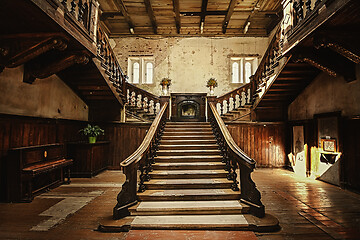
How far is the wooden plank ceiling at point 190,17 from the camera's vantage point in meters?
7.73

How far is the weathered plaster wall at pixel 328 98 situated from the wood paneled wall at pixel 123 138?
4858 millimetres

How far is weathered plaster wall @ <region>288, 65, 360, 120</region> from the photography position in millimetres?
4262

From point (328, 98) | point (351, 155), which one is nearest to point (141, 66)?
point (328, 98)

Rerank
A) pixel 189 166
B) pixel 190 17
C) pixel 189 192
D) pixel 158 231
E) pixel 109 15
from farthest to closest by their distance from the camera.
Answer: pixel 190 17
pixel 109 15
pixel 189 166
pixel 189 192
pixel 158 231

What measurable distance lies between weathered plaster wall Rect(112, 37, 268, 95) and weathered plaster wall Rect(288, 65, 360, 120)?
3761 millimetres

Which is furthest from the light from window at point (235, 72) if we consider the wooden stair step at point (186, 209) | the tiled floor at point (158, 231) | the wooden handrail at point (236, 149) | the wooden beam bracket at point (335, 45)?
the wooden stair step at point (186, 209)

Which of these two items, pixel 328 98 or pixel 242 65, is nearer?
pixel 328 98

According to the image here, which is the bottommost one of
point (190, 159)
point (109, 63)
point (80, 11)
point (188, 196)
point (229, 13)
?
point (188, 196)

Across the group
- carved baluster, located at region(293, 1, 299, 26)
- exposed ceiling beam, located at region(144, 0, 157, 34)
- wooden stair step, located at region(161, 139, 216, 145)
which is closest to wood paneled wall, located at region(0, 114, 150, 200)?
wooden stair step, located at region(161, 139, 216, 145)

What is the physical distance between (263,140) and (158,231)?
529 centimetres

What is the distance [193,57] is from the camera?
31.3 feet

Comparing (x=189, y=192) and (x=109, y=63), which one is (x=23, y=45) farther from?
(x=189, y=192)

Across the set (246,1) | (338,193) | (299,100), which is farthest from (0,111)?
(246,1)

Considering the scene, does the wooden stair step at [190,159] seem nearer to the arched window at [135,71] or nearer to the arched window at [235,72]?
the arched window at [235,72]
